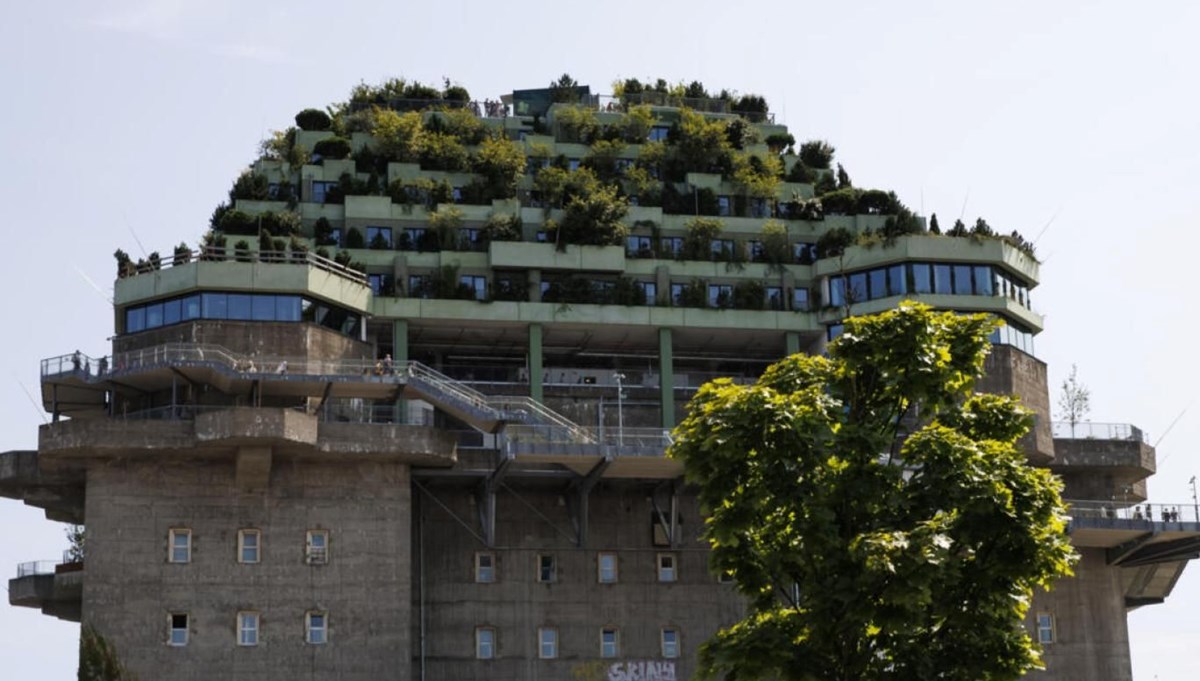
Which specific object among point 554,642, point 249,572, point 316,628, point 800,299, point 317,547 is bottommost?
point 554,642

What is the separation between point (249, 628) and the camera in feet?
263

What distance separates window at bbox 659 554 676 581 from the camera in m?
89.6

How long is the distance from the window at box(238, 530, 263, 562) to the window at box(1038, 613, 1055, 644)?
36.5 m

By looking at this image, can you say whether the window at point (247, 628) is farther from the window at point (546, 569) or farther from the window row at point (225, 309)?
the window at point (546, 569)

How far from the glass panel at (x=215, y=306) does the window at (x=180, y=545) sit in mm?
10343

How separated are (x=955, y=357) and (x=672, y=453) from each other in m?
7.52

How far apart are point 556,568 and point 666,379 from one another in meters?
11.4

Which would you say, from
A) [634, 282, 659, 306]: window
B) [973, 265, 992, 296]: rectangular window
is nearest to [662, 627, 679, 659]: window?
[634, 282, 659, 306]: window

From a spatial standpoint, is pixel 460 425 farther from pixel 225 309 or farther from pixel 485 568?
pixel 225 309

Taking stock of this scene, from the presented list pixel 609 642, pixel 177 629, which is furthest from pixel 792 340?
pixel 177 629

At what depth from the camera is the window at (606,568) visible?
88.8 metres

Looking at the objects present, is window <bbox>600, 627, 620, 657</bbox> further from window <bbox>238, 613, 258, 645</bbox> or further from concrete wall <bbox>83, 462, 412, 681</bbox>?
window <bbox>238, 613, 258, 645</bbox>

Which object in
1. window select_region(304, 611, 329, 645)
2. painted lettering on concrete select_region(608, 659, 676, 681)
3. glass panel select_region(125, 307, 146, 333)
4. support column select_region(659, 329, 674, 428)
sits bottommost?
painted lettering on concrete select_region(608, 659, 676, 681)

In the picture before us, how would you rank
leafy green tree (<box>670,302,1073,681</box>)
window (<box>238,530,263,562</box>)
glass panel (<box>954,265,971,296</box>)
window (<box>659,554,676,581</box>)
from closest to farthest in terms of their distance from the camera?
leafy green tree (<box>670,302,1073,681</box>)
window (<box>238,530,263,562</box>)
window (<box>659,554,676,581</box>)
glass panel (<box>954,265,971,296</box>)
